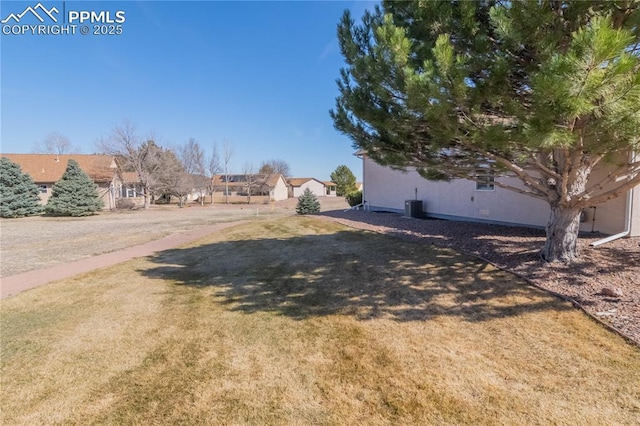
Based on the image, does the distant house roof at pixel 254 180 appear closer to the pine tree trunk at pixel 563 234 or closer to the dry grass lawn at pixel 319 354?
the dry grass lawn at pixel 319 354

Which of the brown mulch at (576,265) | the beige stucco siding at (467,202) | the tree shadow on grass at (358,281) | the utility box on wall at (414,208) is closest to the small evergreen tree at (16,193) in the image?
the tree shadow on grass at (358,281)

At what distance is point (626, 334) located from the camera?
3676 millimetres

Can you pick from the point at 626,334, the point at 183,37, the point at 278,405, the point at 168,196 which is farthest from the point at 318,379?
the point at 168,196

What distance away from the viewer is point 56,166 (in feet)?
109

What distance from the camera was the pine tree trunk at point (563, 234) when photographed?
5789mm

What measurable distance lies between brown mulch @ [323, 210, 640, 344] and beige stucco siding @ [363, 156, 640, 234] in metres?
0.53

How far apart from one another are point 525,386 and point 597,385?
63cm

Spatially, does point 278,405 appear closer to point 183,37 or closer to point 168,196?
point 183,37

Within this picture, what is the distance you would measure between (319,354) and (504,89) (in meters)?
4.23

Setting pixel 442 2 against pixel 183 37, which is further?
pixel 183 37

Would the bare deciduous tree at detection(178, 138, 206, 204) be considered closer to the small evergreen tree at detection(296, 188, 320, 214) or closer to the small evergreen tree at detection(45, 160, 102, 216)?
the small evergreen tree at detection(45, 160, 102, 216)

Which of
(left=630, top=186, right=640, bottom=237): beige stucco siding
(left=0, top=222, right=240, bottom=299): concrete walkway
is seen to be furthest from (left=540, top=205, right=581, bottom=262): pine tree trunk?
(left=0, top=222, right=240, bottom=299): concrete walkway

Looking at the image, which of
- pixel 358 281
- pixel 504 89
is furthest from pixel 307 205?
pixel 504 89

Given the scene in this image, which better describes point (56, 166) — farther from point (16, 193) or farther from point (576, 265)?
point (576, 265)
